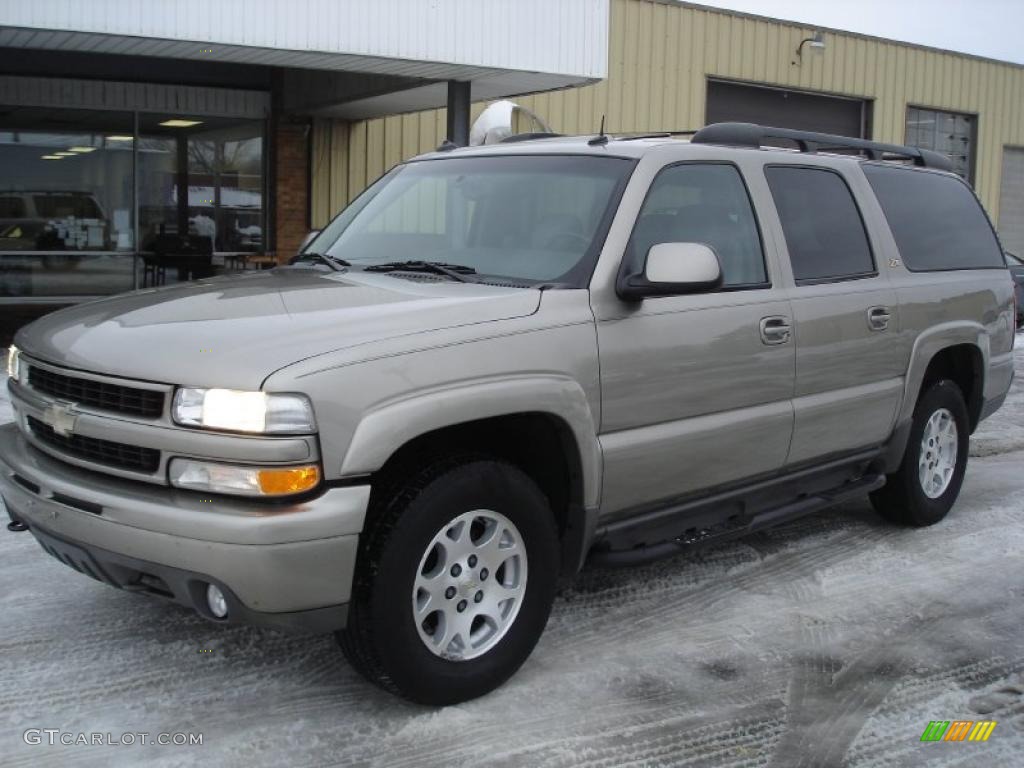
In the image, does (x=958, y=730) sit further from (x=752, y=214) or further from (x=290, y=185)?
(x=290, y=185)

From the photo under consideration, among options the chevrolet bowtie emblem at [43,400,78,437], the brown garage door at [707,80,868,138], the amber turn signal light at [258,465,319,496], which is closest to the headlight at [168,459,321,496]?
the amber turn signal light at [258,465,319,496]

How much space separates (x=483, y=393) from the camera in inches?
141

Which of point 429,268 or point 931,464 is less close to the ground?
point 429,268

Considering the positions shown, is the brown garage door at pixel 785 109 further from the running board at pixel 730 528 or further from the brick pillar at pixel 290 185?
the running board at pixel 730 528

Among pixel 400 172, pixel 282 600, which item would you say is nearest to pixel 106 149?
pixel 400 172

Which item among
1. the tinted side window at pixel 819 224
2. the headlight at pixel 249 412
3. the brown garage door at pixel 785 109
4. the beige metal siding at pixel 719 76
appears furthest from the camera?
the brown garage door at pixel 785 109

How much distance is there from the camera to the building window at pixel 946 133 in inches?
955

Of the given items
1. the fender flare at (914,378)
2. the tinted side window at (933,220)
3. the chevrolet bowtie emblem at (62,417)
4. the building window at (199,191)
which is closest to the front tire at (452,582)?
the chevrolet bowtie emblem at (62,417)

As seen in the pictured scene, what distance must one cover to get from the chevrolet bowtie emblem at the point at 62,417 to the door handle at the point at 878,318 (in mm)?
3523

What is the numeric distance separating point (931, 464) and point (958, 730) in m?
2.66

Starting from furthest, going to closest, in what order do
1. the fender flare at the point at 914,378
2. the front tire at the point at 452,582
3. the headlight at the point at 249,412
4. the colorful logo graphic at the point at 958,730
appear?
the fender flare at the point at 914,378 → the colorful logo graphic at the point at 958,730 → the front tire at the point at 452,582 → the headlight at the point at 249,412

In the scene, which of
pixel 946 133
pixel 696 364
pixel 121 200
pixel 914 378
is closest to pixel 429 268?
pixel 696 364

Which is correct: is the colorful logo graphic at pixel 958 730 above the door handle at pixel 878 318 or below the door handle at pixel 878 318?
below

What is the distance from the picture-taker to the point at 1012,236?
87.8 feet
